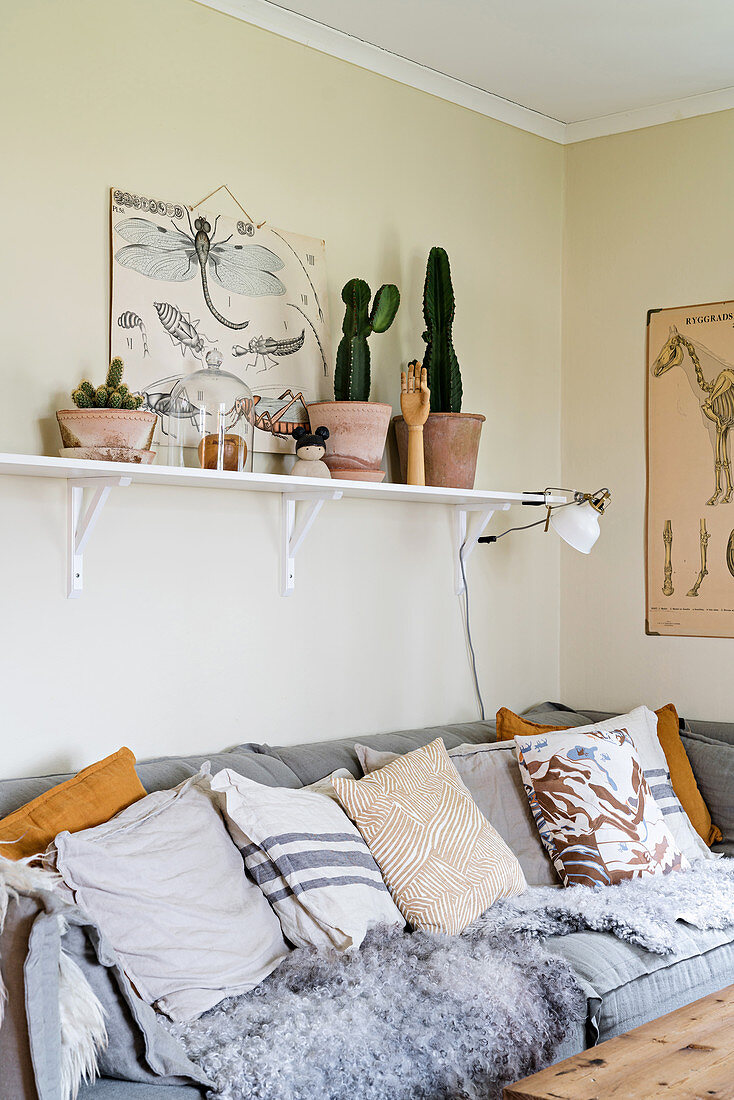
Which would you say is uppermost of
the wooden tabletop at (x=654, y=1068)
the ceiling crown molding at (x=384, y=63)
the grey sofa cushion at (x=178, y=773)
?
the ceiling crown molding at (x=384, y=63)

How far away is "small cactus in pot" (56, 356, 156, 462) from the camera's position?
6.91 ft

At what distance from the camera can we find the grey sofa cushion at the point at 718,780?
2.79 m

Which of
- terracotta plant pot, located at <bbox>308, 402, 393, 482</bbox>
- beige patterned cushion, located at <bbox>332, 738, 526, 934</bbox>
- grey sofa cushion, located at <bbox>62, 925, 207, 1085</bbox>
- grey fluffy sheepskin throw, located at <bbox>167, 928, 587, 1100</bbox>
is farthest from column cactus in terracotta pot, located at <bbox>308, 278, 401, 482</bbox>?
grey sofa cushion, located at <bbox>62, 925, 207, 1085</bbox>

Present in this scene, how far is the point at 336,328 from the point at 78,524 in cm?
92

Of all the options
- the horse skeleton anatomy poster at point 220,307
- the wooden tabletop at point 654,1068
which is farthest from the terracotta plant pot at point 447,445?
the wooden tabletop at point 654,1068

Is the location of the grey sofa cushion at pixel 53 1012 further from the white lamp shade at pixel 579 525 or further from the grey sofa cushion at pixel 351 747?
the white lamp shade at pixel 579 525

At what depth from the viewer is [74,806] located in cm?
190

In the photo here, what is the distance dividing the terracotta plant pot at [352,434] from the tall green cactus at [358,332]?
0.16 ft

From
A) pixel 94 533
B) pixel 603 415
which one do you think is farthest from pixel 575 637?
pixel 94 533

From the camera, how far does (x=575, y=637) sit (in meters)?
3.48

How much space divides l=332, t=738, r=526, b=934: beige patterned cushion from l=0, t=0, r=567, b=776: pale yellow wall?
1.41 ft

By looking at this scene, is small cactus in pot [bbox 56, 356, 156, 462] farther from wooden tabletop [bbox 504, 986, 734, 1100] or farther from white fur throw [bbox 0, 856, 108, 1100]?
wooden tabletop [bbox 504, 986, 734, 1100]

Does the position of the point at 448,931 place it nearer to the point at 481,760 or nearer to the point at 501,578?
the point at 481,760

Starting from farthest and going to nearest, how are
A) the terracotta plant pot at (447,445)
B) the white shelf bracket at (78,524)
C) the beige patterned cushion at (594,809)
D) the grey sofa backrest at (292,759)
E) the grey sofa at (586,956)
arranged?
the terracotta plant pot at (447,445) < the beige patterned cushion at (594,809) < the white shelf bracket at (78,524) < the grey sofa backrest at (292,759) < the grey sofa at (586,956)
